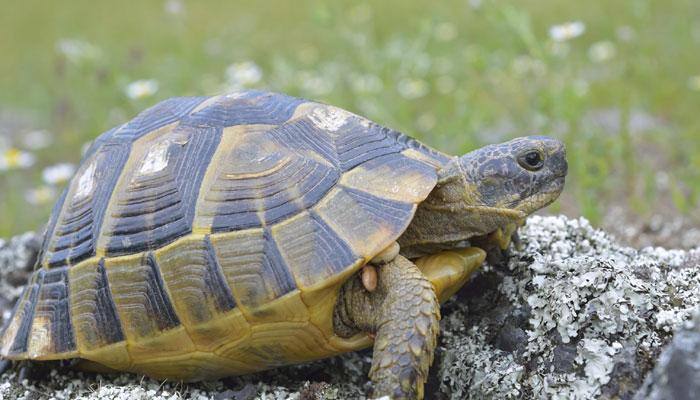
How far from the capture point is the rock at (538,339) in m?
2.33

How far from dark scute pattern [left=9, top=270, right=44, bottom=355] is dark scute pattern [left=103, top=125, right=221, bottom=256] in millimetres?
499

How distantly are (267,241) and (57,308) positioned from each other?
3.20 ft

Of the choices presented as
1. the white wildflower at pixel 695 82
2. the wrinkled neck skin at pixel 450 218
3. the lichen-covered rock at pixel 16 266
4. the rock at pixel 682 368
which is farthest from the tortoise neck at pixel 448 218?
the white wildflower at pixel 695 82

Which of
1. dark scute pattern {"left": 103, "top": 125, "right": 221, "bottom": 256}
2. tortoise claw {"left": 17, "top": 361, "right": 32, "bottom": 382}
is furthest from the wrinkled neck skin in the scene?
tortoise claw {"left": 17, "top": 361, "right": 32, "bottom": 382}

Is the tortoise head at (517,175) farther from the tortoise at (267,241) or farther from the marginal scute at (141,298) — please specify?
the marginal scute at (141,298)

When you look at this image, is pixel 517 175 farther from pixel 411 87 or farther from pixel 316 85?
pixel 316 85

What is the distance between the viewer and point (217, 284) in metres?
2.56

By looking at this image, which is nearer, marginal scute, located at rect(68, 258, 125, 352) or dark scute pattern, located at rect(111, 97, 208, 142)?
marginal scute, located at rect(68, 258, 125, 352)

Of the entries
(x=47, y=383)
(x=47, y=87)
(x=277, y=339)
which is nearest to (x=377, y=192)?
(x=277, y=339)

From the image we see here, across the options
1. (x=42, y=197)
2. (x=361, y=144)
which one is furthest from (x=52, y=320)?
(x=42, y=197)

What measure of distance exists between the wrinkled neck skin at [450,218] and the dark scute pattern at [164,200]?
81cm

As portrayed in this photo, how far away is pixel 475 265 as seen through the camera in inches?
107

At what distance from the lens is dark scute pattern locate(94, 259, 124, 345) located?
2729 millimetres

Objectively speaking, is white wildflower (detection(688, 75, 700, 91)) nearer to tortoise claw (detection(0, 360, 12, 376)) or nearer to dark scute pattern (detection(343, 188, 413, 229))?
dark scute pattern (detection(343, 188, 413, 229))
